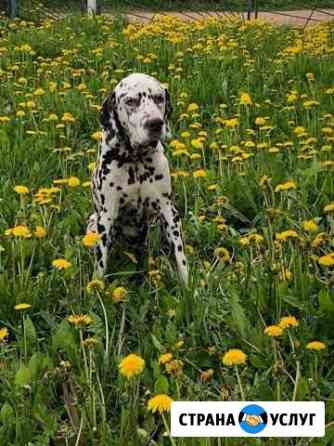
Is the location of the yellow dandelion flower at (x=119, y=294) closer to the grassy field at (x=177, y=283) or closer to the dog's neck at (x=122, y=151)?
the grassy field at (x=177, y=283)

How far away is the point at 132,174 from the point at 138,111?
32 cm

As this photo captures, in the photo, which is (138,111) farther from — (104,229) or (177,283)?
(177,283)

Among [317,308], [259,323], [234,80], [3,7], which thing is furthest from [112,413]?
[3,7]

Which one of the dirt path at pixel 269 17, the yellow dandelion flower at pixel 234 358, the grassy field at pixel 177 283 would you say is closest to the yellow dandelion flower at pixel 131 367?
the grassy field at pixel 177 283

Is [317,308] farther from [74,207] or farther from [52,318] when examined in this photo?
[74,207]

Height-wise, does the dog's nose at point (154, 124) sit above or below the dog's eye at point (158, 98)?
below

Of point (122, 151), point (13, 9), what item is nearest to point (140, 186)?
point (122, 151)

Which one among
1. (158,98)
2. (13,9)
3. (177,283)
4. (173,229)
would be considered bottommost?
(177,283)

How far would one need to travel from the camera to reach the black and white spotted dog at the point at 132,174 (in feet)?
11.3

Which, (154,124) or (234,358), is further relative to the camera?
(154,124)

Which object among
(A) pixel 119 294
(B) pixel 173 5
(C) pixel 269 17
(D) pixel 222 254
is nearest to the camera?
(A) pixel 119 294

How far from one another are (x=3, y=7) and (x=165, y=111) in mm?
10179

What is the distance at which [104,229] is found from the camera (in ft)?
11.9

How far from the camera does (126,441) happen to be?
2.36 metres
